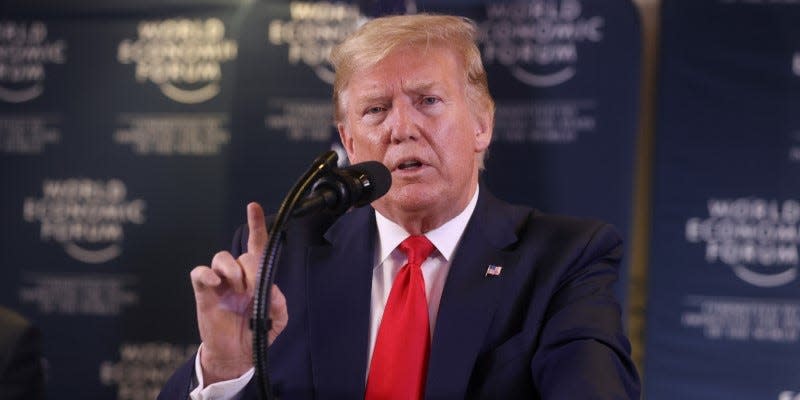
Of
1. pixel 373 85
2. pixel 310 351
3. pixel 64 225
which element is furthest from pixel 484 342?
pixel 64 225

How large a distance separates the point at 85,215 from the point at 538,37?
188 centimetres

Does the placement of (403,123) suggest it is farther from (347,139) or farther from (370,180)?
(370,180)

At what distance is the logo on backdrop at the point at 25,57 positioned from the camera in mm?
3475

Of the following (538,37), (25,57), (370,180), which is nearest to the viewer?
(370,180)

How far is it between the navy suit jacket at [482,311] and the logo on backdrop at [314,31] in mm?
1267

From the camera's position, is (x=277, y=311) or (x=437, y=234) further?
(x=437, y=234)

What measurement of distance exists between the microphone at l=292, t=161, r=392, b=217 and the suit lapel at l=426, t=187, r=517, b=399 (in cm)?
50

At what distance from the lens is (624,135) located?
2.87 metres

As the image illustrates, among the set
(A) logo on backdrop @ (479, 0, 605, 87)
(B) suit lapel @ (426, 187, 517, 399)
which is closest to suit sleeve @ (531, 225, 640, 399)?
(B) suit lapel @ (426, 187, 517, 399)

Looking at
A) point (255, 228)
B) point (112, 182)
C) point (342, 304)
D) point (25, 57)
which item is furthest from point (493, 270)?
point (25, 57)

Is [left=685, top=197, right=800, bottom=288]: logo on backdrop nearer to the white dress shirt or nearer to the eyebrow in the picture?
the white dress shirt

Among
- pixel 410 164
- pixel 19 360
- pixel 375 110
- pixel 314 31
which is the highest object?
pixel 314 31

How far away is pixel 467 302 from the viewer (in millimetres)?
1775

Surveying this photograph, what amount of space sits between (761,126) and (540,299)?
1451mm
